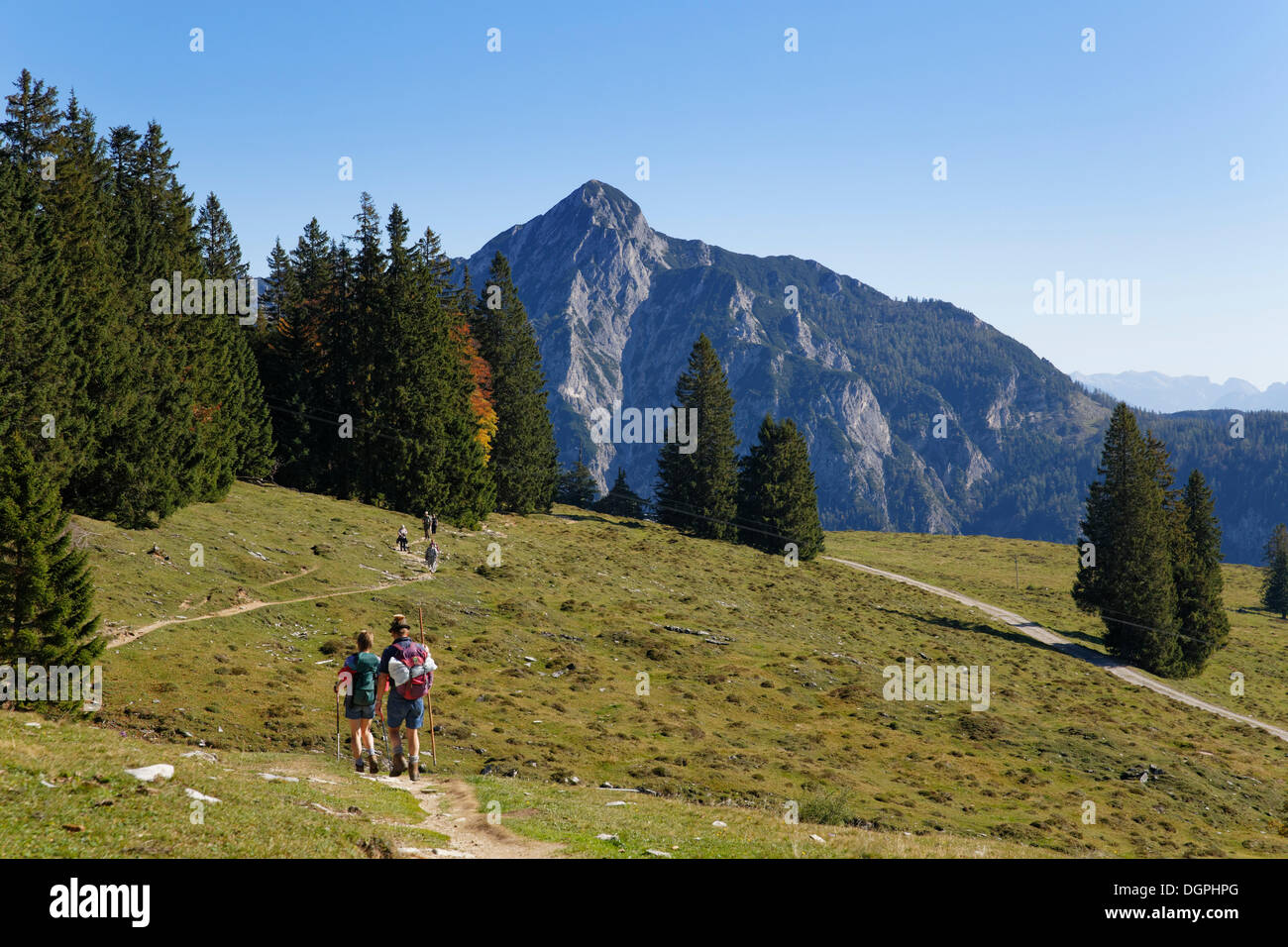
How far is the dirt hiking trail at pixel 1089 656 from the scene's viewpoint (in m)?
60.2

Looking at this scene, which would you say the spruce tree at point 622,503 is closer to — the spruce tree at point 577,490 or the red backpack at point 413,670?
the spruce tree at point 577,490

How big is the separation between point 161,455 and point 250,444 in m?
17.9

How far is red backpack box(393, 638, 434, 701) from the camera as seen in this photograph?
1719 centimetres

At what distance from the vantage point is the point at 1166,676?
235 ft

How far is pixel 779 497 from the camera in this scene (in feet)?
311

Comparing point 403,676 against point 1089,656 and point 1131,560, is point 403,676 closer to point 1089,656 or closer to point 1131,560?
point 1089,656

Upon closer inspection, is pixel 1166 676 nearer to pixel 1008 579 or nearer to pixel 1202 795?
pixel 1202 795

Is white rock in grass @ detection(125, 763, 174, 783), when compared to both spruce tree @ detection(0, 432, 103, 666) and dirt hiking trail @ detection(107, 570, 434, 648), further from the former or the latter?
dirt hiking trail @ detection(107, 570, 434, 648)

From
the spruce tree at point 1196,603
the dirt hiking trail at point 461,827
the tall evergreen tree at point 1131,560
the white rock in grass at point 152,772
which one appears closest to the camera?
the dirt hiking trail at point 461,827

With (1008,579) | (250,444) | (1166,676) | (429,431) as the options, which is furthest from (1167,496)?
(250,444)

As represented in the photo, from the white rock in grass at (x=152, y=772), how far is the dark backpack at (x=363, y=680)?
402cm

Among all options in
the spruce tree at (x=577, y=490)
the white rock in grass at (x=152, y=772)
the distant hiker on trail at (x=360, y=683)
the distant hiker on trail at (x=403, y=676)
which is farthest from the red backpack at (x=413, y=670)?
the spruce tree at (x=577, y=490)

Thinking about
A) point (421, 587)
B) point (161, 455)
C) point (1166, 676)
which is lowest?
point (1166, 676)

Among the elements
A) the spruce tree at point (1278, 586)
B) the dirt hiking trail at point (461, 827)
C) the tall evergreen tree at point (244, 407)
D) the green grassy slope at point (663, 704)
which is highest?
the tall evergreen tree at point (244, 407)
